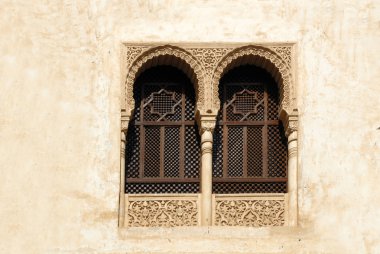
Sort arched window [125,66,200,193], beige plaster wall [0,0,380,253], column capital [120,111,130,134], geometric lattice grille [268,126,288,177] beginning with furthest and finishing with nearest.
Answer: geometric lattice grille [268,126,288,177]
arched window [125,66,200,193]
column capital [120,111,130,134]
beige plaster wall [0,0,380,253]

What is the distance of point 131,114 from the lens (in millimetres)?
14375

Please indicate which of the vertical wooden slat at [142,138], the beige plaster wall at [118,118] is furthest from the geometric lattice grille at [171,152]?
the beige plaster wall at [118,118]

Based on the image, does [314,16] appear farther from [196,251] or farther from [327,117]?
[196,251]

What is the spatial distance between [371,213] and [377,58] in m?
1.60

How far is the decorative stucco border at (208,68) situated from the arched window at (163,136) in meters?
0.19

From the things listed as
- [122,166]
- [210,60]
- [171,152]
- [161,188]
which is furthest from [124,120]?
[210,60]

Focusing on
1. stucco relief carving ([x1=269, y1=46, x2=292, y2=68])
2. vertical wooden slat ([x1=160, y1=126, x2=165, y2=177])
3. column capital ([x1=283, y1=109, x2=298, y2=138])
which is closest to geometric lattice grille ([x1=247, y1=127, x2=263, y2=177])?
column capital ([x1=283, y1=109, x2=298, y2=138])

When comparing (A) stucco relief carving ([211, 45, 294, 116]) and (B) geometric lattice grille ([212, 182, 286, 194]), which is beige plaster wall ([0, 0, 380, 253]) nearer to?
(A) stucco relief carving ([211, 45, 294, 116])

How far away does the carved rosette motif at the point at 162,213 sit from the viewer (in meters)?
14.1

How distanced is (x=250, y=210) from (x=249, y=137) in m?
0.81

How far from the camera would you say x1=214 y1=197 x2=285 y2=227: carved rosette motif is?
14.1 metres

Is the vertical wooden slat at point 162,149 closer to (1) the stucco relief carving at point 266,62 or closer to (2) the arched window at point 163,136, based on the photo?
(2) the arched window at point 163,136

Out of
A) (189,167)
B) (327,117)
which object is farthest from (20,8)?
(327,117)

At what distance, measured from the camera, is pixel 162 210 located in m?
14.2
